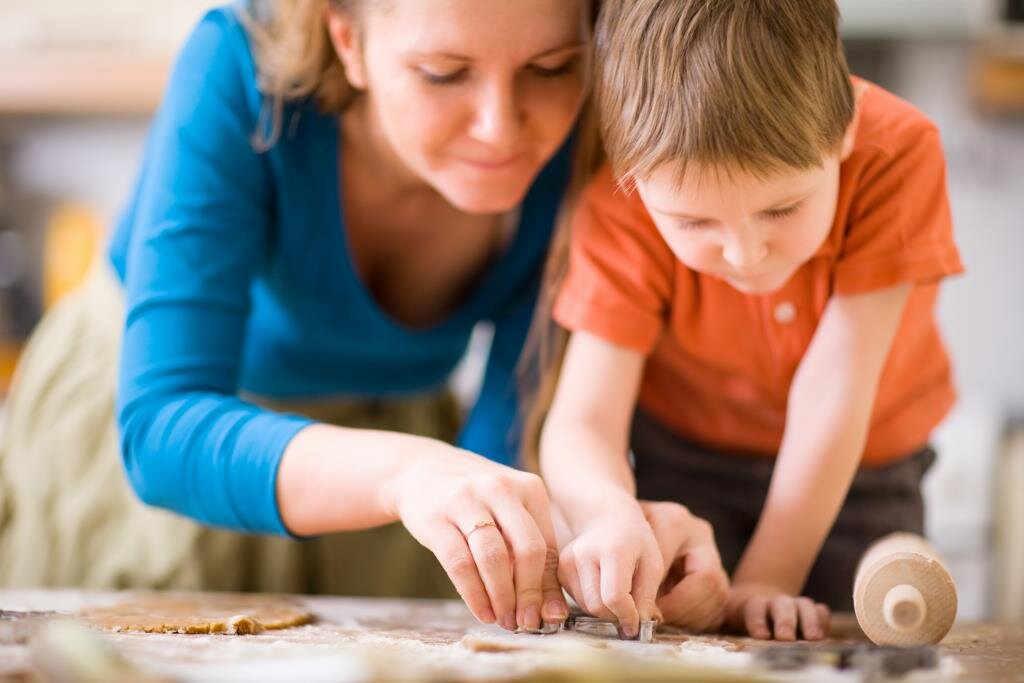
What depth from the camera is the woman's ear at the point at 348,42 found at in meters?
0.96

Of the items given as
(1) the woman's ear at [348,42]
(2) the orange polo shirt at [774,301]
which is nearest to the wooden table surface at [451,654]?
(2) the orange polo shirt at [774,301]

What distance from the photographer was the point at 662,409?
113 cm

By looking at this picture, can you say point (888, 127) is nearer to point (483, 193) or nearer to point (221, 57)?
point (483, 193)

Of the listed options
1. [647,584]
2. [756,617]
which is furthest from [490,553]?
[756,617]

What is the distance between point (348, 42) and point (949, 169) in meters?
1.57

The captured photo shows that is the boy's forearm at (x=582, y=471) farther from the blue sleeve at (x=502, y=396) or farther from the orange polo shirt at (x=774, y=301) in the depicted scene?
the blue sleeve at (x=502, y=396)

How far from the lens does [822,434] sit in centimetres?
88

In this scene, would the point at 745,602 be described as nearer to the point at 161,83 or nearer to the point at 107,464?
the point at 107,464

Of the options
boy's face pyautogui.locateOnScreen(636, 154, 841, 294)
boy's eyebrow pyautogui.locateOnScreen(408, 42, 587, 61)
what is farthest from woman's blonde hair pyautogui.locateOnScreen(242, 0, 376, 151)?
boy's face pyautogui.locateOnScreen(636, 154, 841, 294)

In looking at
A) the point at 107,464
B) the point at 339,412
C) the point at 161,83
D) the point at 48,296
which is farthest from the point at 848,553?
the point at 48,296

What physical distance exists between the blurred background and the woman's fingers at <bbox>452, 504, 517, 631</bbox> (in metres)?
1.65

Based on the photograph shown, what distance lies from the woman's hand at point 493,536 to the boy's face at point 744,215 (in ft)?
0.70

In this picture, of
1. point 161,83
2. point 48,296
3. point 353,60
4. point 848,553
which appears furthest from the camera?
point 48,296

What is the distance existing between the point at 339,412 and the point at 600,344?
1.88 ft
